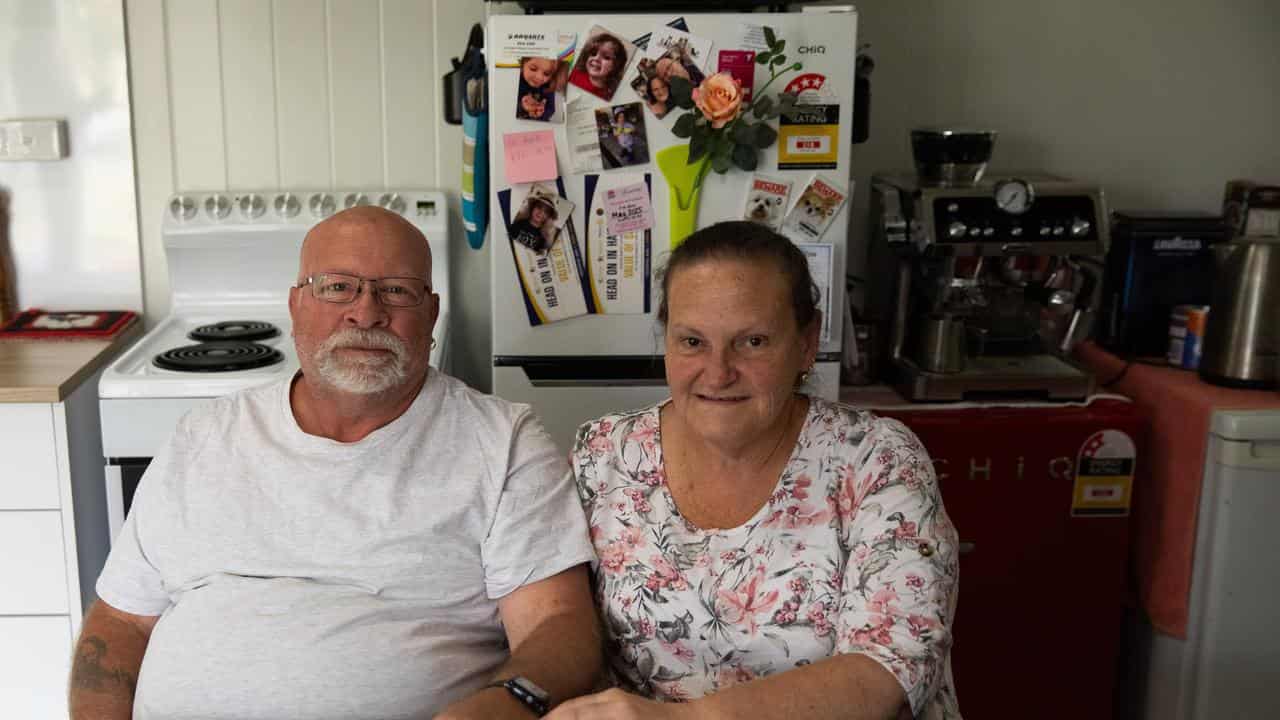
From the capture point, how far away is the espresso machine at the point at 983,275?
2545 mm

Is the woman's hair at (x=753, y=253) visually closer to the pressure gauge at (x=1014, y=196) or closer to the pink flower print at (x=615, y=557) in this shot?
the pink flower print at (x=615, y=557)

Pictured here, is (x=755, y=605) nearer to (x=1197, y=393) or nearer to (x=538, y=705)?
(x=538, y=705)

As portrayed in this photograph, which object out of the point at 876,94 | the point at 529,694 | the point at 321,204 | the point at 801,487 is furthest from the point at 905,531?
the point at 321,204

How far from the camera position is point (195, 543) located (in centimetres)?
166

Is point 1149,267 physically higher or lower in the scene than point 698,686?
higher

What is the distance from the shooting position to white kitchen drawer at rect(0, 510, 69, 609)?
237 cm

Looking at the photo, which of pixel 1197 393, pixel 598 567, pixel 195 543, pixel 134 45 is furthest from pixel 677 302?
pixel 134 45

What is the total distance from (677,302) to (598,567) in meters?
0.39

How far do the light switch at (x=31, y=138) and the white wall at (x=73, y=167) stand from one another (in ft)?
0.08

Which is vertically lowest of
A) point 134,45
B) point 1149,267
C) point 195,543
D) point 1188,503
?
point 1188,503

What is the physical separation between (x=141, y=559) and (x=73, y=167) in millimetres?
1568

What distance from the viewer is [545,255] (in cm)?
241

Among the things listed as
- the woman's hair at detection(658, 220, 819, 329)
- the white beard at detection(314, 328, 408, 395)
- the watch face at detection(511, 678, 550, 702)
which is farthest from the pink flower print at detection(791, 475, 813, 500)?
the white beard at detection(314, 328, 408, 395)

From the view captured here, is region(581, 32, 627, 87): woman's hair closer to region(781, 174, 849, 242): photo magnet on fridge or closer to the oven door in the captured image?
region(781, 174, 849, 242): photo magnet on fridge
